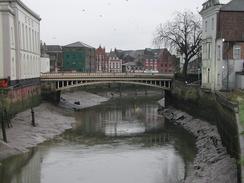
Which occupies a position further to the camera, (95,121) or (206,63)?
(95,121)

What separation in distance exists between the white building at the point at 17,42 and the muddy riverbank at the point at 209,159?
1942cm

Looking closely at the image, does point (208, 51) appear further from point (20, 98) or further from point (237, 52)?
point (20, 98)

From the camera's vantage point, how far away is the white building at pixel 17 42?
144 feet

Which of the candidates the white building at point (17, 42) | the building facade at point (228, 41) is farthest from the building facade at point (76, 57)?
the building facade at point (228, 41)

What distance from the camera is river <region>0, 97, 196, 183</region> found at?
25625mm

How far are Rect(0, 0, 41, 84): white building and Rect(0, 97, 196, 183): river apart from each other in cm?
937

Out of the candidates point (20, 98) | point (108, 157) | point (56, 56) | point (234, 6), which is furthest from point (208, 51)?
point (56, 56)

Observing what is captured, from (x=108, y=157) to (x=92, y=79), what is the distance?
3113 centimetres

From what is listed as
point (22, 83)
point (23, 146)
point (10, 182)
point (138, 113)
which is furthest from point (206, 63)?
point (10, 182)

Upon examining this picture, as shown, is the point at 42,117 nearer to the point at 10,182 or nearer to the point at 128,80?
the point at 128,80

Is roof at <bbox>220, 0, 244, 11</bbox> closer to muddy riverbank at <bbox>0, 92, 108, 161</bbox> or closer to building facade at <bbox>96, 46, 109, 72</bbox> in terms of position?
muddy riverbank at <bbox>0, 92, 108, 161</bbox>

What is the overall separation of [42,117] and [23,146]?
1455 cm

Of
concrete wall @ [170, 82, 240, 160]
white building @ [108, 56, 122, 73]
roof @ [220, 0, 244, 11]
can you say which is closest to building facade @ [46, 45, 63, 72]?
white building @ [108, 56, 122, 73]

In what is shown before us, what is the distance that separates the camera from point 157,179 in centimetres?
2502
